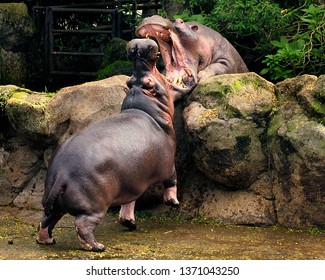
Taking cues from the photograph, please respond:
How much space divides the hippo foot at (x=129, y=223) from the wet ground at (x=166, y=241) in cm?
5

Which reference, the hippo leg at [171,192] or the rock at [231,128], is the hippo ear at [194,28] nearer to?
the rock at [231,128]

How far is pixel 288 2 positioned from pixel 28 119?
3.59m

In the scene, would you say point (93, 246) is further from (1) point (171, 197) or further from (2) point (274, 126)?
(2) point (274, 126)

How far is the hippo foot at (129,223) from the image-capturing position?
7.64 m

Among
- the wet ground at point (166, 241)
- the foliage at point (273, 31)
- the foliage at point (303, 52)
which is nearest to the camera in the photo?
the wet ground at point (166, 241)

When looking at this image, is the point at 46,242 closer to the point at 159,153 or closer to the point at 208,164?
the point at 159,153

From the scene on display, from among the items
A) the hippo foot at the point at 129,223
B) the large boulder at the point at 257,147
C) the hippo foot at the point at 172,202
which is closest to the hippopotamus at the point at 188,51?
the large boulder at the point at 257,147

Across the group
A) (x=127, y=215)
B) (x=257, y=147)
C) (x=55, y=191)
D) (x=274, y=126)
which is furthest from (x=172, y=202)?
(x=55, y=191)

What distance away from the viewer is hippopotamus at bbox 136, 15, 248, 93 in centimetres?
827

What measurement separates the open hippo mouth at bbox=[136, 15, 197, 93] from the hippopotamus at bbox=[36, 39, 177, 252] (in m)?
0.41

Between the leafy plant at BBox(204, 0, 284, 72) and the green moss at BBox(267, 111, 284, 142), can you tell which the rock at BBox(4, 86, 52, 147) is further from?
the leafy plant at BBox(204, 0, 284, 72)

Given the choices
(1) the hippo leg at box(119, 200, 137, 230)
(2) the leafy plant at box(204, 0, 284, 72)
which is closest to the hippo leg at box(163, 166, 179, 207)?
(1) the hippo leg at box(119, 200, 137, 230)

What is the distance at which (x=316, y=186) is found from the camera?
301 inches

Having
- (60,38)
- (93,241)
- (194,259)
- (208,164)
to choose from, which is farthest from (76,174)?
(60,38)
